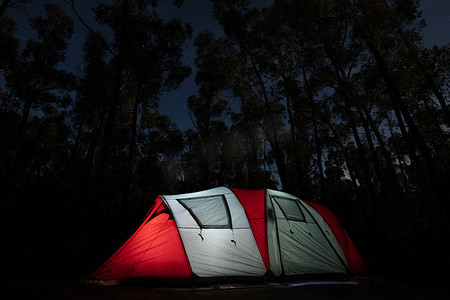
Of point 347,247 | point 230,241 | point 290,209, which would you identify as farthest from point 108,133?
point 347,247

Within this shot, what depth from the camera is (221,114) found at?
20.7 meters

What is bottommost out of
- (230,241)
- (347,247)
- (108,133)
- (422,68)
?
(347,247)

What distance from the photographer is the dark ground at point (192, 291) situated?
2979mm

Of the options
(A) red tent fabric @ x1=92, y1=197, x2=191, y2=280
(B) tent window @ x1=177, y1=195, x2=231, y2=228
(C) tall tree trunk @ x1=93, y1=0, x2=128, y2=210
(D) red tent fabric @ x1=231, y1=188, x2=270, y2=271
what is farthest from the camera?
(C) tall tree trunk @ x1=93, y1=0, x2=128, y2=210

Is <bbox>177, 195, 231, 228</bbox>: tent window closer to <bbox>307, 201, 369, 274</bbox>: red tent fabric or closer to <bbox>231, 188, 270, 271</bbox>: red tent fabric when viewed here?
<bbox>231, 188, 270, 271</bbox>: red tent fabric

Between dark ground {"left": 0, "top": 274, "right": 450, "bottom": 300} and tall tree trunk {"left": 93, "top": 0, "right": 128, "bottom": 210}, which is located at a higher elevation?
tall tree trunk {"left": 93, "top": 0, "right": 128, "bottom": 210}

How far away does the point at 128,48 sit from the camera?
34.8 ft

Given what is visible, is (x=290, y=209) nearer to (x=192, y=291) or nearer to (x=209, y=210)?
(x=209, y=210)

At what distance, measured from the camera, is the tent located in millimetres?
3996

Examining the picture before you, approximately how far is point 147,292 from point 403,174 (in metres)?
24.2

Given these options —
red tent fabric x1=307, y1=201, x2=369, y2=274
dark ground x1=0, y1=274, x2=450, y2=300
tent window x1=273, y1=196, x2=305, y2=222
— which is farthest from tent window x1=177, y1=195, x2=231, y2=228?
red tent fabric x1=307, y1=201, x2=369, y2=274

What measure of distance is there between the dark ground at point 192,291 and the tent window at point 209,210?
1092 millimetres

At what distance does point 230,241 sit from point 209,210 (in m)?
0.77

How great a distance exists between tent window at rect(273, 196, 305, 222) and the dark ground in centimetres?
146
